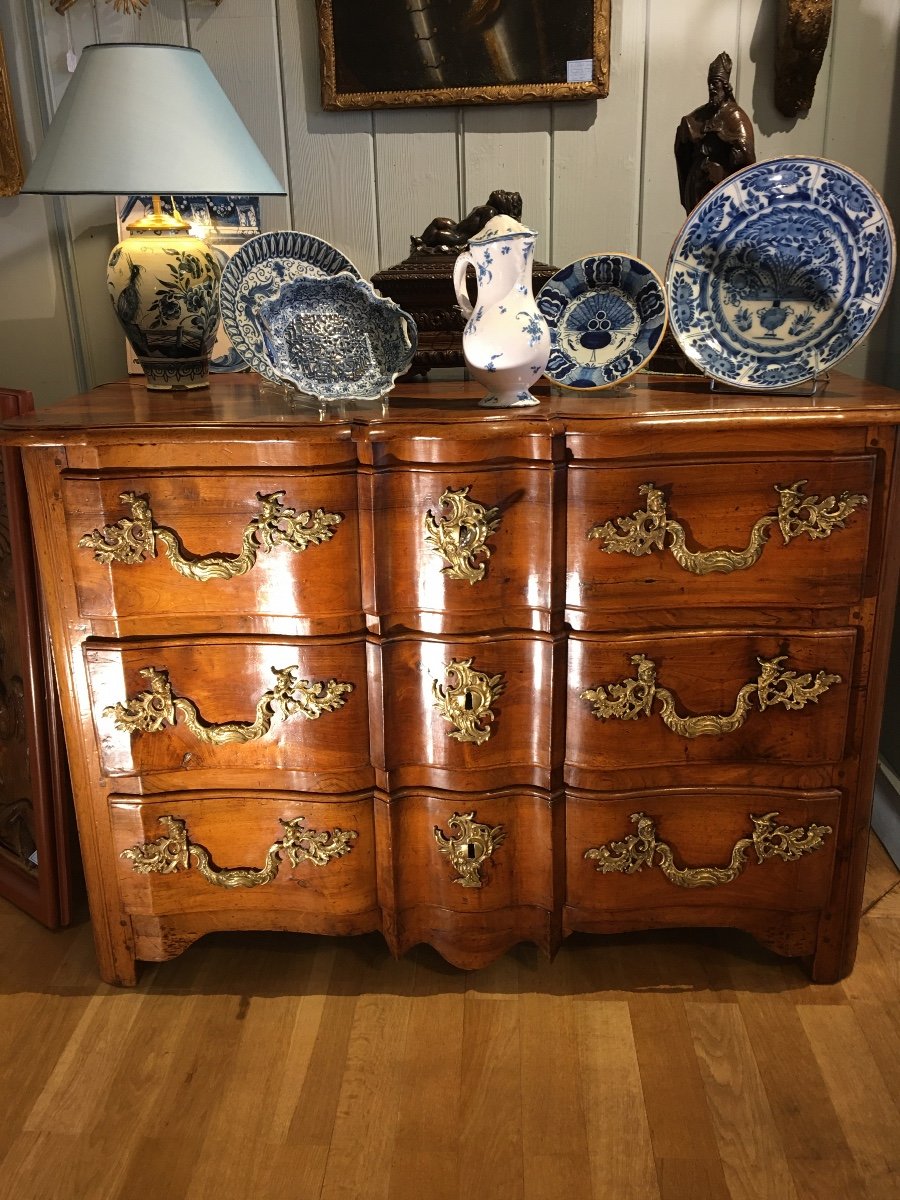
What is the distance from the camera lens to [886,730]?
89.0 inches

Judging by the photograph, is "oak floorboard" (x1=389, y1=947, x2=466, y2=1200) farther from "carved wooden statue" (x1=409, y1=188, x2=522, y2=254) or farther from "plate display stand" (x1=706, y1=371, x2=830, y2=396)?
"carved wooden statue" (x1=409, y1=188, x2=522, y2=254)

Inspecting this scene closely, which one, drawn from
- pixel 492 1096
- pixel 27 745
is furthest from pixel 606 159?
pixel 492 1096

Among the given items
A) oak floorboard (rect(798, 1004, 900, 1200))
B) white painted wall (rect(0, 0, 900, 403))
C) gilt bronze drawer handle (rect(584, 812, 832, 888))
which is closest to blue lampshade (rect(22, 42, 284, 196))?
white painted wall (rect(0, 0, 900, 403))

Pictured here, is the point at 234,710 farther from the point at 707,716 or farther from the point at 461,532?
the point at 707,716

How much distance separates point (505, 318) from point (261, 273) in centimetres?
45

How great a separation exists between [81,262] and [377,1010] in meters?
1.57

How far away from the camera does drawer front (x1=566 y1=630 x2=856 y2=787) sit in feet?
5.16

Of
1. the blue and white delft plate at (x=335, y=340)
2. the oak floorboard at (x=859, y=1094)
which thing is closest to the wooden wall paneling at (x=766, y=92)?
the blue and white delft plate at (x=335, y=340)

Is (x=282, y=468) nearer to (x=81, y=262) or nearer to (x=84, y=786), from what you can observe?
(x=84, y=786)

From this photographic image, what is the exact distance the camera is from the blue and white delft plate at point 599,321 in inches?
64.4

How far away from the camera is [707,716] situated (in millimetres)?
1613

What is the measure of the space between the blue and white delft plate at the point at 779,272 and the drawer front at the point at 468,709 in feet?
1.81

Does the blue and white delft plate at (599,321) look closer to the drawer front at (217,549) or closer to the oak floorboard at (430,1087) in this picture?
the drawer front at (217,549)

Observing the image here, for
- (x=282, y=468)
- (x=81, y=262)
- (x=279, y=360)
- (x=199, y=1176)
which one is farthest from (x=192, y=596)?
(x=81, y=262)
